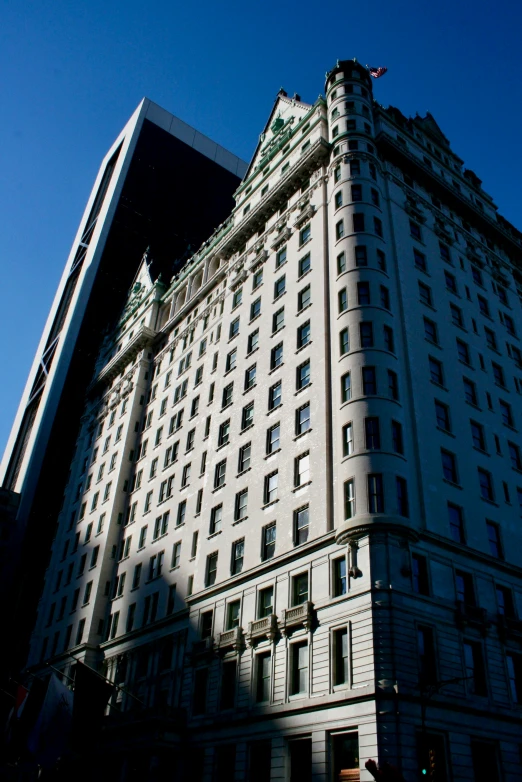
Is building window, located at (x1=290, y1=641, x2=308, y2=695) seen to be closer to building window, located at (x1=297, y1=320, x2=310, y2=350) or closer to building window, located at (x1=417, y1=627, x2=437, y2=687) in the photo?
building window, located at (x1=417, y1=627, x2=437, y2=687)

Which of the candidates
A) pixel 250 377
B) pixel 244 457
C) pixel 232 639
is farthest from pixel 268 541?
pixel 250 377

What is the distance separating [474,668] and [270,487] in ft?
54.9

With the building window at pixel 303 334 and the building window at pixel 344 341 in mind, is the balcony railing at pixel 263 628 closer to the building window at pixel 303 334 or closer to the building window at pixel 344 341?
the building window at pixel 344 341

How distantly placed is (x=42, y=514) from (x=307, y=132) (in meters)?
61.7

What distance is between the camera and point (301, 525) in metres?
40.5

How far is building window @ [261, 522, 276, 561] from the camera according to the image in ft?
139

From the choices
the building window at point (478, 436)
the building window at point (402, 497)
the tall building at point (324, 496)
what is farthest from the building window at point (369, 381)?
the building window at point (478, 436)

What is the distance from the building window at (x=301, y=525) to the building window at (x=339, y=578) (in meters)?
3.53

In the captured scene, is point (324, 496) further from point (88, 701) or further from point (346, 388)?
point (88, 701)

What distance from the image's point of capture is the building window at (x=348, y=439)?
128ft

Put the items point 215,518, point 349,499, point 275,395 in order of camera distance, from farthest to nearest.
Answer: point 215,518 → point 275,395 → point 349,499

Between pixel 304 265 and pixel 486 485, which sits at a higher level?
pixel 304 265

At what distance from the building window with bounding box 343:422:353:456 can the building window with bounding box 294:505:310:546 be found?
4.45m

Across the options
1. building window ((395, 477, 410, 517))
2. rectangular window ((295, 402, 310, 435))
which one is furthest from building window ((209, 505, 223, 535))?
building window ((395, 477, 410, 517))
